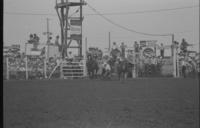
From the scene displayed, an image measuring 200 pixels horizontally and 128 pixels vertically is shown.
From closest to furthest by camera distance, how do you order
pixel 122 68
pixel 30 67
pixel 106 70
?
pixel 106 70 → pixel 122 68 → pixel 30 67

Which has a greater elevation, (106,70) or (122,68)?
(122,68)

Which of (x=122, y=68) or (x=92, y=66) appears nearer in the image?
(x=92, y=66)

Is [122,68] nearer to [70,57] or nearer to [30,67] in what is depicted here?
[70,57]

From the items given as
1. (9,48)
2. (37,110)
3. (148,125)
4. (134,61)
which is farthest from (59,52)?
(148,125)

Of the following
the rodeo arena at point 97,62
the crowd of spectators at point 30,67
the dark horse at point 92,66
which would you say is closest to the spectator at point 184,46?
the rodeo arena at point 97,62

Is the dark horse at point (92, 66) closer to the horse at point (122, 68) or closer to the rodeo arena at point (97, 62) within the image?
the rodeo arena at point (97, 62)

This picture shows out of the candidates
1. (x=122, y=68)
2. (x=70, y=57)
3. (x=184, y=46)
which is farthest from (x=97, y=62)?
(x=184, y=46)

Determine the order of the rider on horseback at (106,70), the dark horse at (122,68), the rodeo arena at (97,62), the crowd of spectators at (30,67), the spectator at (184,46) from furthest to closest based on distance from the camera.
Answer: the spectator at (184,46)
the crowd of spectators at (30,67)
the rodeo arena at (97,62)
the dark horse at (122,68)
the rider on horseback at (106,70)

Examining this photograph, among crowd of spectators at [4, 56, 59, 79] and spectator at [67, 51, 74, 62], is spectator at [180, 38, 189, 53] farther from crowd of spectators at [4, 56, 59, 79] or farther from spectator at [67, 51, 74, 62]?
crowd of spectators at [4, 56, 59, 79]

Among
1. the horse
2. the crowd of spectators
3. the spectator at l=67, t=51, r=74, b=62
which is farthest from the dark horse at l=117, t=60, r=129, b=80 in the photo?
the crowd of spectators

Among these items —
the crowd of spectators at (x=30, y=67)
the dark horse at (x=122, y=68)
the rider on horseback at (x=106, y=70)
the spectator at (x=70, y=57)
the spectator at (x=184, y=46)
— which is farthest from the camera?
the spectator at (x=184, y=46)

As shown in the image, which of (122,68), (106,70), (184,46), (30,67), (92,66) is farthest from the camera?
(184,46)

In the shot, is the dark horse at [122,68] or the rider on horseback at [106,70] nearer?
the rider on horseback at [106,70]

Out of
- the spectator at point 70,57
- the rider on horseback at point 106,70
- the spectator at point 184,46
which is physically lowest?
the rider on horseback at point 106,70
